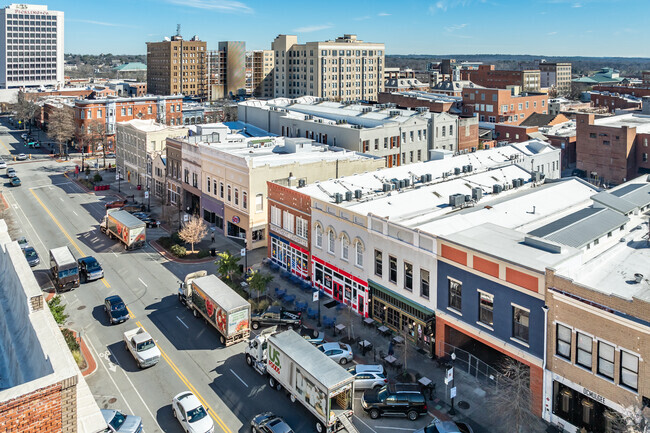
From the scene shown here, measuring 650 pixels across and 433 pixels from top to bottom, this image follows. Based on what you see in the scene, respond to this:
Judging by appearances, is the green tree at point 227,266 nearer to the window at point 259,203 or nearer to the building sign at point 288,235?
the building sign at point 288,235

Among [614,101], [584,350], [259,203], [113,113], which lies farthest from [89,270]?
[614,101]

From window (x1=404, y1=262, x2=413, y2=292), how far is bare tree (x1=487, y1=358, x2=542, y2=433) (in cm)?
916

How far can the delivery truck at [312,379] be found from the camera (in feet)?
93.7

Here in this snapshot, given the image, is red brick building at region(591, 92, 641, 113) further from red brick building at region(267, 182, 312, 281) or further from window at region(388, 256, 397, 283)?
window at region(388, 256, 397, 283)

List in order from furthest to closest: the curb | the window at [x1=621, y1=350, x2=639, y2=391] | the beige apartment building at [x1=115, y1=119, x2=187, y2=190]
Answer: the beige apartment building at [x1=115, y1=119, x2=187, y2=190], the curb, the window at [x1=621, y1=350, x2=639, y2=391]

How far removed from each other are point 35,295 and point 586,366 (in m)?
26.7

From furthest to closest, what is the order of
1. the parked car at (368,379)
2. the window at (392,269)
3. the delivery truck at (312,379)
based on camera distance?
the window at (392,269) → the parked car at (368,379) → the delivery truck at (312,379)

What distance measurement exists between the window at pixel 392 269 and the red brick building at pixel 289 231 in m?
10.6

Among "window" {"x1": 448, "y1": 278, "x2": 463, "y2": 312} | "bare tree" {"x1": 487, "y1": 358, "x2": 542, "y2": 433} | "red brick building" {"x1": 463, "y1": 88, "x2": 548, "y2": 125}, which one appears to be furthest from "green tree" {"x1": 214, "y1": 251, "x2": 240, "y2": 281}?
"red brick building" {"x1": 463, "y1": 88, "x2": 548, "y2": 125}

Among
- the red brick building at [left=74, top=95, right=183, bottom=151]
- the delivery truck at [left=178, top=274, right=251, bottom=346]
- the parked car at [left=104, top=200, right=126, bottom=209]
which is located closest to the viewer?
the delivery truck at [left=178, top=274, right=251, bottom=346]

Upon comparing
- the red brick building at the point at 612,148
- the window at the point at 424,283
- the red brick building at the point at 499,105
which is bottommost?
the window at the point at 424,283

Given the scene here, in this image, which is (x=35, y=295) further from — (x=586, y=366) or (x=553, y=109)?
(x=553, y=109)

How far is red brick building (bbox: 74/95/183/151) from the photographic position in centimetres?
12025

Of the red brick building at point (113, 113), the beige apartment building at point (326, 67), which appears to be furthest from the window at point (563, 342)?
the beige apartment building at point (326, 67)
